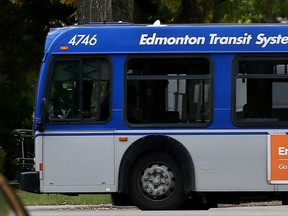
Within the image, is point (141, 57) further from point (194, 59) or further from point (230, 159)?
point (230, 159)

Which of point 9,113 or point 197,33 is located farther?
point 9,113

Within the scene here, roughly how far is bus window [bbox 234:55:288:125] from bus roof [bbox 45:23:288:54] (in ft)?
0.69

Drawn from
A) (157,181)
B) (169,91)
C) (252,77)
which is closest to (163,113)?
(169,91)

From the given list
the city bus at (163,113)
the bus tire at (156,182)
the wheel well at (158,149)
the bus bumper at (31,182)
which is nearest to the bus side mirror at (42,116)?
the city bus at (163,113)

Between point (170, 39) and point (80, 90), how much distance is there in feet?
4.85

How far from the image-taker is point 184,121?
43.1 ft

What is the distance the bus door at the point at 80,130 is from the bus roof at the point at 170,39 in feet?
0.75

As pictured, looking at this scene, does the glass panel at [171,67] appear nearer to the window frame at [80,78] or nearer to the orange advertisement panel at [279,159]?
the window frame at [80,78]

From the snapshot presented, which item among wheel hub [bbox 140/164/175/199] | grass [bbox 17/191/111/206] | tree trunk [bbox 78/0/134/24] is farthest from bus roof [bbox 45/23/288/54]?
grass [bbox 17/191/111/206]

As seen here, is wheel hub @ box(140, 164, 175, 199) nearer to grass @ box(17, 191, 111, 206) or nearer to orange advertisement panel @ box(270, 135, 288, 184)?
orange advertisement panel @ box(270, 135, 288, 184)

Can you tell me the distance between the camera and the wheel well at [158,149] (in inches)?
515

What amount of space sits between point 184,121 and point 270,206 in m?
5.65

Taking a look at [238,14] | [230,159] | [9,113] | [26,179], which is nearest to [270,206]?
[230,159]

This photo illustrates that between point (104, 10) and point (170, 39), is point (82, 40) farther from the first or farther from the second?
point (104, 10)
